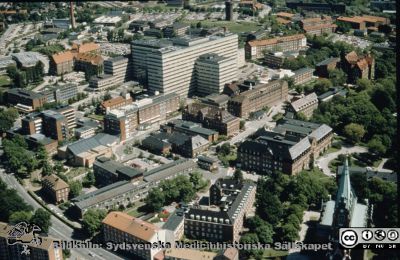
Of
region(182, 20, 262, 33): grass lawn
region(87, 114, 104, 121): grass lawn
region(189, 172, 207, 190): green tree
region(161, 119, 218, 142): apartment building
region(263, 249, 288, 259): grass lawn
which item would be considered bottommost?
region(263, 249, 288, 259): grass lawn

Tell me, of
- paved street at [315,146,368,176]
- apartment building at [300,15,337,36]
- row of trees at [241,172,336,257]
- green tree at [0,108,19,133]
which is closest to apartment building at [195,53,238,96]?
paved street at [315,146,368,176]

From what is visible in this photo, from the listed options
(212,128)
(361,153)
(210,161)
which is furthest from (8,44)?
(361,153)

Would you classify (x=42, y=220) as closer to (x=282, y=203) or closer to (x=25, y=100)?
(x=282, y=203)

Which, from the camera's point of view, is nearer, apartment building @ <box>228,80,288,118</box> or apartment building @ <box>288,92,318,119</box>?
apartment building @ <box>288,92,318,119</box>

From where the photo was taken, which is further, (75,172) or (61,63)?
(61,63)

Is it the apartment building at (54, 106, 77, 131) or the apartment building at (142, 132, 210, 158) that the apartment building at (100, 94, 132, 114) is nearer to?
the apartment building at (54, 106, 77, 131)

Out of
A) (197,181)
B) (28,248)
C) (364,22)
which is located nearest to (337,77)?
(197,181)
